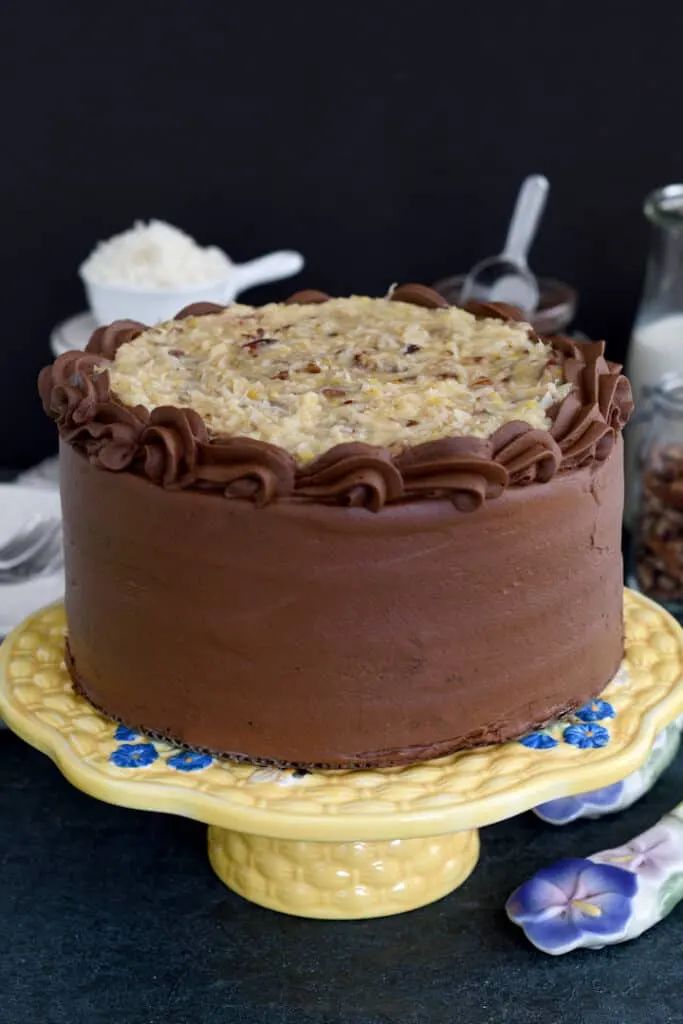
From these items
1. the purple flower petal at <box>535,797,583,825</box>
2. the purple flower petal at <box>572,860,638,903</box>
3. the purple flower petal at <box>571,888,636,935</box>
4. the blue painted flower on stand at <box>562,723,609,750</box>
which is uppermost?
the blue painted flower on stand at <box>562,723,609,750</box>

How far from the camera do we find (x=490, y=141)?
2.53 meters

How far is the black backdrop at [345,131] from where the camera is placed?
246 cm

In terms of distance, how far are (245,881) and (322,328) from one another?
1.93 feet

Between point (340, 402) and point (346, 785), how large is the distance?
0.35m

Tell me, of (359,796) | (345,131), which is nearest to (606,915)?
(359,796)

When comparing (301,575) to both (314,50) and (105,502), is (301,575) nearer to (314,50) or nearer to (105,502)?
(105,502)

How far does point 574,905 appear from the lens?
1.44m

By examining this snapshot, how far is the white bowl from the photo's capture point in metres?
2.38

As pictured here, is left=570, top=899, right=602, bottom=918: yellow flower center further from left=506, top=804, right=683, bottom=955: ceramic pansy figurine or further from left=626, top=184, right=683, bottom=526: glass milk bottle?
left=626, top=184, right=683, bottom=526: glass milk bottle

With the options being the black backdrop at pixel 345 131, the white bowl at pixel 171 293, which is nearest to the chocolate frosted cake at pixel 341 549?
the white bowl at pixel 171 293

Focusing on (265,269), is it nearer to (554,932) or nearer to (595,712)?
(595,712)

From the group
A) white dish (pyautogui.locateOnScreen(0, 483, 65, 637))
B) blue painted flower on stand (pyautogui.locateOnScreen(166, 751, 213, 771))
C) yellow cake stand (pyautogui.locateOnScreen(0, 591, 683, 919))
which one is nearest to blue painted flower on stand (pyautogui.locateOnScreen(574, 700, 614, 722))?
yellow cake stand (pyautogui.locateOnScreen(0, 591, 683, 919))

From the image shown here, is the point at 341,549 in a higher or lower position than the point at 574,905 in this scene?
higher

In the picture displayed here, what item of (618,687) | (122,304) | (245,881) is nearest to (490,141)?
(122,304)
